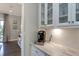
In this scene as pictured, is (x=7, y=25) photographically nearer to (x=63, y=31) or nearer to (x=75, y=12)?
(x=63, y=31)

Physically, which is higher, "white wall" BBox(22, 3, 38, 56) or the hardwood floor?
"white wall" BBox(22, 3, 38, 56)

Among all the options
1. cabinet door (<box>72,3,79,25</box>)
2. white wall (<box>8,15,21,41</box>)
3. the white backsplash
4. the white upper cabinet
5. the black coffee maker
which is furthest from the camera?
the black coffee maker

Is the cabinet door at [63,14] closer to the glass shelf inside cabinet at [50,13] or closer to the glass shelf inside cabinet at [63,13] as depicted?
the glass shelf inside cabinet at [63,13]

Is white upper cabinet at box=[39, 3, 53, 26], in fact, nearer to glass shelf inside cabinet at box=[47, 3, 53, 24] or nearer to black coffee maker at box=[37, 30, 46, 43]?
glass shelf inside cabinet at box=[47, 3, 53, 24]

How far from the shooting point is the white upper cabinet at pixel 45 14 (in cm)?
229

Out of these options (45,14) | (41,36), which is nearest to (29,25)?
(45,14)

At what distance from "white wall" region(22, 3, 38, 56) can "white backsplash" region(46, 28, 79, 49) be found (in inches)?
16.2

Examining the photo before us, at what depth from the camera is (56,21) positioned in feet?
6.60

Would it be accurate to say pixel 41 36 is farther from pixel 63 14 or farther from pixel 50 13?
pixel 63 14

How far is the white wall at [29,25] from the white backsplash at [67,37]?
1.35 ft

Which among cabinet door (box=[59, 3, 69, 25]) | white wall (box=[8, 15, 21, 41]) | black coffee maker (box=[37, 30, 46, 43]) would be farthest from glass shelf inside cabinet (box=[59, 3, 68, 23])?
black coffee maker (box=[37, 30, 46, 43])

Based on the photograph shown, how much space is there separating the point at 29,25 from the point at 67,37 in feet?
2.25

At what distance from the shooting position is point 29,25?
235 centimetres

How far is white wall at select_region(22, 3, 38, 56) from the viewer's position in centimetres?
223
